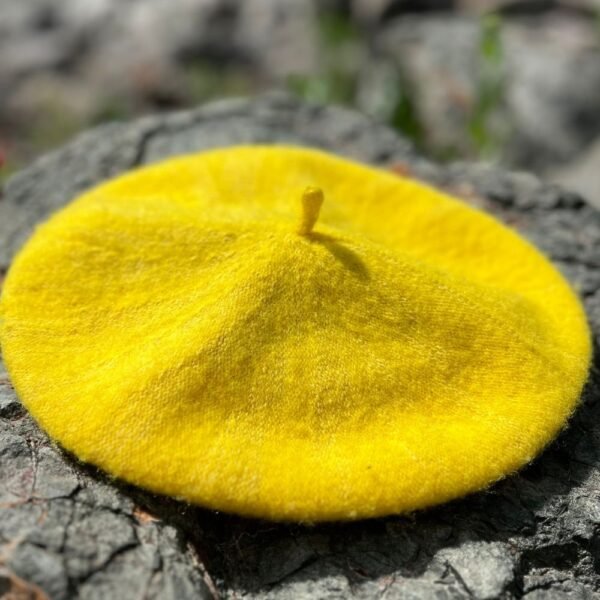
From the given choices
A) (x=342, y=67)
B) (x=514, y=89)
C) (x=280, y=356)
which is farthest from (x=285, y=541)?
(x=342, y=67)

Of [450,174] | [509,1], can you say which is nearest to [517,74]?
[509,1]

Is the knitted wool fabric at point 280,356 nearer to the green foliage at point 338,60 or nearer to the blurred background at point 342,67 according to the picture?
the blurred background at point 342,67

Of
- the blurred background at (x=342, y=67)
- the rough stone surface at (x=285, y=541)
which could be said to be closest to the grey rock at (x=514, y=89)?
the blurred background at (x=342, y=67)

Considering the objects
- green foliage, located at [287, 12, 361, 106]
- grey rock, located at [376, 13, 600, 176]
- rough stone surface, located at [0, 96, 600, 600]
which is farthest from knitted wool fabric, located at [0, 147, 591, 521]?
green foliage, located at [287, 12, 361, 106]

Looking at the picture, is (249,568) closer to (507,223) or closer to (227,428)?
(227,428)

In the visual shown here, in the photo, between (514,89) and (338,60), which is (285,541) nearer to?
(514,89)

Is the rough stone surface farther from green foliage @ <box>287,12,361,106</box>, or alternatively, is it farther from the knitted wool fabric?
green foliage @ <box>287,12,361,106</box>
